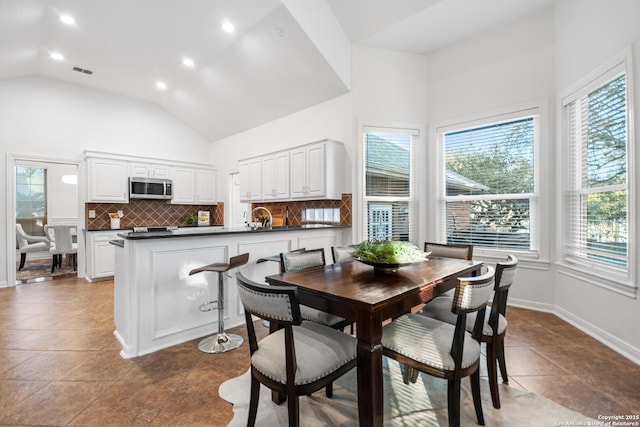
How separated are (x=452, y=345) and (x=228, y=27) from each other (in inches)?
165

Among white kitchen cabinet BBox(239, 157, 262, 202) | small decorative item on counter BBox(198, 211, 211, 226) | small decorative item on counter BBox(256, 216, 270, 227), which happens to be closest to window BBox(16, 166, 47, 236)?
small decorative item on counter BBox(198, 211, 211, 226)

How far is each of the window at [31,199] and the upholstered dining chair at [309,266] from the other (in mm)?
8531

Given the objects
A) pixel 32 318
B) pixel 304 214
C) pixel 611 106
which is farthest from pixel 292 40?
pixel 32 318

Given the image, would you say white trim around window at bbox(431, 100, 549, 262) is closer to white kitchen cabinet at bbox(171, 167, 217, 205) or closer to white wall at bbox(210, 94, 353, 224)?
white wall at bbox(210, 94, 353, 224)

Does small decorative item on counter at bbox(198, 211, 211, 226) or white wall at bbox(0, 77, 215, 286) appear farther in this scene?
small decorative item on counter at bbox(198, 211, 211, 226)

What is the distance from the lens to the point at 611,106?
277 centimetres

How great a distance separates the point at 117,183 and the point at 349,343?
554cm

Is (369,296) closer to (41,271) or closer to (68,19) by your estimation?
(68,19)

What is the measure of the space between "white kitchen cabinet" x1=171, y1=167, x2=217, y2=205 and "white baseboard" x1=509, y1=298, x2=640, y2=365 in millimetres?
5895

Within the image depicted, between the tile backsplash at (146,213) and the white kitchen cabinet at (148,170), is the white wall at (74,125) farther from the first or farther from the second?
the tile backsplash at (146,213)

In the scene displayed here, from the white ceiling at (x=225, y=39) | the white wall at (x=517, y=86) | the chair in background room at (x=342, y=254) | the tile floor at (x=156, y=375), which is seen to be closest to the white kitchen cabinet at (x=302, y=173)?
the white ceiling at (x=225, y=39)

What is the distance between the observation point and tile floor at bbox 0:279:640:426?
1.81m

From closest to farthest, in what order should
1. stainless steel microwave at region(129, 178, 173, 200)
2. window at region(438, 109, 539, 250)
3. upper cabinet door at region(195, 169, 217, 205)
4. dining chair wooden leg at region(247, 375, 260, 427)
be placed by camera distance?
dining chair wooden leg at region(247, 375, 260, 427) → window at region(438, 109, 539, 250) → stainless steel microwave at region(129, 178, 173, 200) → upper cabinet door at region(195, 169, 217, 205)

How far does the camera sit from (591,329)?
291 cm
